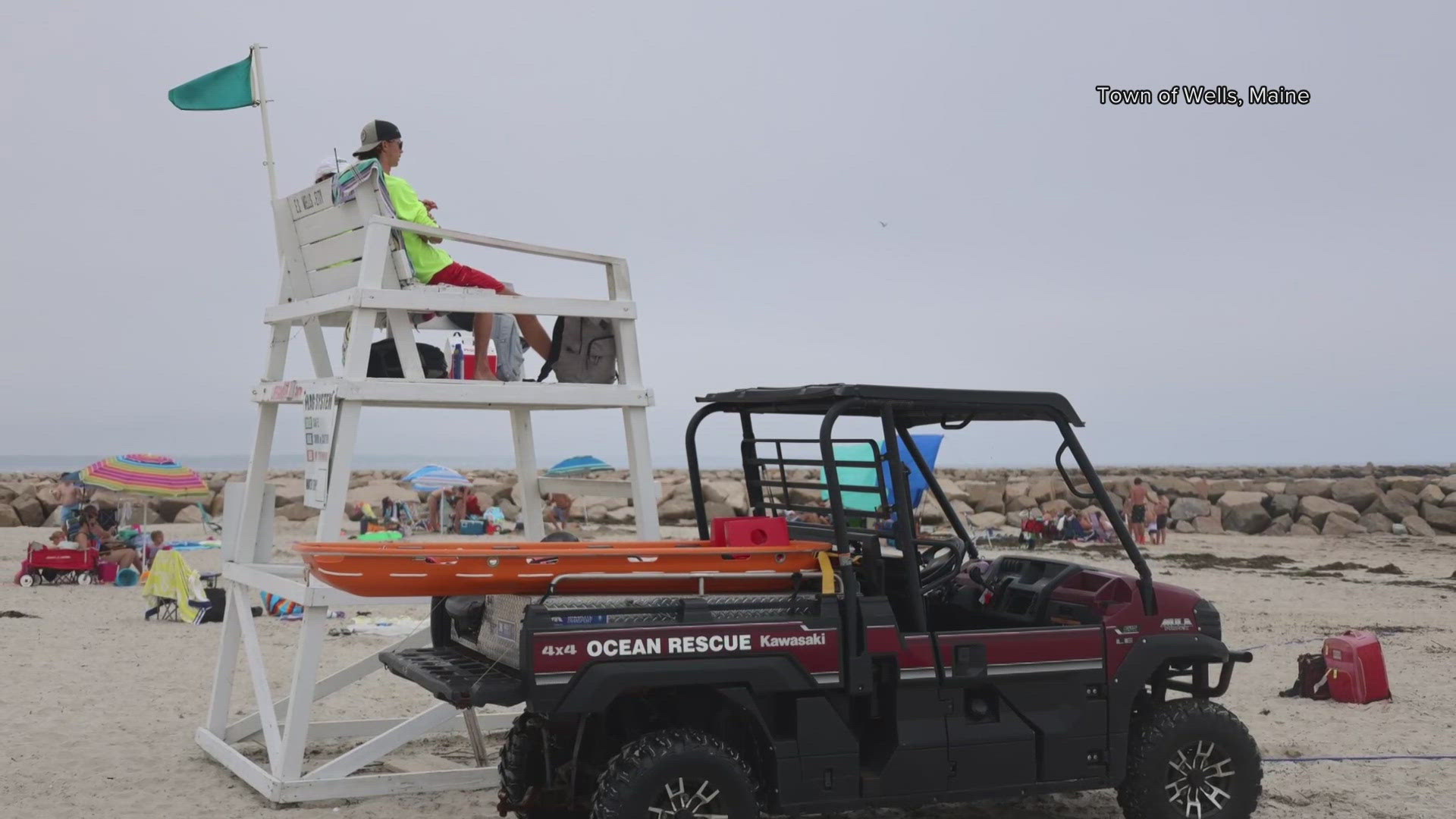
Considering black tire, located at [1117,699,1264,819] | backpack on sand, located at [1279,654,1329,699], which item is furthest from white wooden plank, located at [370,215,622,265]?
backpack on sand, located at [1279,654,1329,699]

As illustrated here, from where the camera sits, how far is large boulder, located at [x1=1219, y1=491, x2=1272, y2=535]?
3738 cm

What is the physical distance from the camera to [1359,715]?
11.4 metres

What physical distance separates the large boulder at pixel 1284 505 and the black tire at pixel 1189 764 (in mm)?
32602

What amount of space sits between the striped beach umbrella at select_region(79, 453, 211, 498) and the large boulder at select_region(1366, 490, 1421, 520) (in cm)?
3008

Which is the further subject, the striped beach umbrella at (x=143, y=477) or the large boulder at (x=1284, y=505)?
the large boulder at (x=1284, y=505)

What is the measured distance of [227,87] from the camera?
971 cm

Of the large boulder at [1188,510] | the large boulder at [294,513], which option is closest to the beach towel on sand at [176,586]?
the large boulder at [294,513]

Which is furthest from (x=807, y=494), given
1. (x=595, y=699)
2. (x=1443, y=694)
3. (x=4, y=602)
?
(x=595, y=699)

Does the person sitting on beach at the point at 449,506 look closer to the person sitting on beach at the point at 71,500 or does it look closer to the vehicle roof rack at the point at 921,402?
the person sitting on beach at the point at 71,500

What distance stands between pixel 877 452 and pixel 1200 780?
2.62 metres

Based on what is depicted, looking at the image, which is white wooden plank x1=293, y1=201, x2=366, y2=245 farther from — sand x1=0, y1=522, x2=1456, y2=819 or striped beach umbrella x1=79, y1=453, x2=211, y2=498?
striped beach umbrella x1=79, y1=453, x2=211, y2=498

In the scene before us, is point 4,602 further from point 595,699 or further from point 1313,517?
point 1313,517

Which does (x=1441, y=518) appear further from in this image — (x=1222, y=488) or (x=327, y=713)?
(x=327, y=713)

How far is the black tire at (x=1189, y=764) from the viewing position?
750 centimetres
